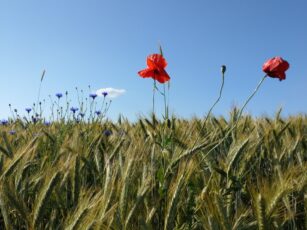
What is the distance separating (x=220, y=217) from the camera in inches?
51.8

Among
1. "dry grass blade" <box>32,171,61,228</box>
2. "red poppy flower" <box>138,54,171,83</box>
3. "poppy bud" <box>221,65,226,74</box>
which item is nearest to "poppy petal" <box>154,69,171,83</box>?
"red poppy flower" <box>138,54,171,83</box>

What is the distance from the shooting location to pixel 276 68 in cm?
217

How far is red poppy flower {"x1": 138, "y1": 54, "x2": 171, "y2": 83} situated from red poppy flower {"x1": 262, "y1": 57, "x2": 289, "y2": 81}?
18.0 inches

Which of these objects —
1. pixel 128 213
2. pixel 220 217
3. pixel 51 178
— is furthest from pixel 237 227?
pixel 51 178

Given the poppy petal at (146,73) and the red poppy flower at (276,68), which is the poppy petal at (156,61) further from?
the red poppy flower at (276,68)

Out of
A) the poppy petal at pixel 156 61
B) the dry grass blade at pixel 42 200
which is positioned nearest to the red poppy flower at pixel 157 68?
the poppy petal at pixel 156 61

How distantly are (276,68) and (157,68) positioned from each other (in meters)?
0.55

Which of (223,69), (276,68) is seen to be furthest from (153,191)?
(276,68)

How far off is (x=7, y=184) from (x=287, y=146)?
4.84 feet

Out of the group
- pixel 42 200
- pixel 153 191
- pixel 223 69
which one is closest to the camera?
pixel 42 200

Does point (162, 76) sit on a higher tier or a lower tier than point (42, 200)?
higher

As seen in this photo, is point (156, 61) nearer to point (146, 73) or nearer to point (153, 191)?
point (146, 73)

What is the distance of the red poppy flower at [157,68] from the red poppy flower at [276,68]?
46cm

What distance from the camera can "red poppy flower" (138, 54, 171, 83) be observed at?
222 centimetres
